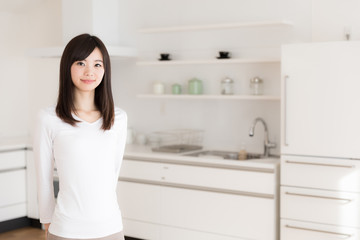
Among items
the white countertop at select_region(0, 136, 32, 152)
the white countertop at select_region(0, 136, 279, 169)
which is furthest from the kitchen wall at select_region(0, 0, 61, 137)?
the white countertop at select_region(0, 136, 279, 169)

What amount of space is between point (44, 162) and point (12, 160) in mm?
3432

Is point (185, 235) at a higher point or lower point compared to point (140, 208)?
lower

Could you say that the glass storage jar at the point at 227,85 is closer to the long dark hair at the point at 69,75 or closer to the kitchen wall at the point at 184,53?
the kitchen wall at the point at 184,53

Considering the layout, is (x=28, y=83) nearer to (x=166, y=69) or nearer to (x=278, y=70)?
(x=166, y=69)

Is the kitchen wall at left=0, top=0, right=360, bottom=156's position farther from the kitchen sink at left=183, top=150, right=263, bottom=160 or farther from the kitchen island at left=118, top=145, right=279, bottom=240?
the kitchen island at left=118, top=145, right=279, bottom=240

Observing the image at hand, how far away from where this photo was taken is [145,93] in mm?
5289

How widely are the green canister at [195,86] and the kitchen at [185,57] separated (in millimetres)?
91

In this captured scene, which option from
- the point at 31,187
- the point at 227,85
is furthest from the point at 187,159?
the point at 31,187

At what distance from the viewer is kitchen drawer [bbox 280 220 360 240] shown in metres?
3.61

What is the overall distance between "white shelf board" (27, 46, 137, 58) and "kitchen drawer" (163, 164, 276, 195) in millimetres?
1290

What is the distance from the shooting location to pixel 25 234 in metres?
5.11

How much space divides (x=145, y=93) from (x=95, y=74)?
3.44m

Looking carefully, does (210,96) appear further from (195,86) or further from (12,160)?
(12,160)

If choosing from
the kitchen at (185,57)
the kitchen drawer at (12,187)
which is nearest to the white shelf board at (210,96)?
the kitchen at (185,57)
